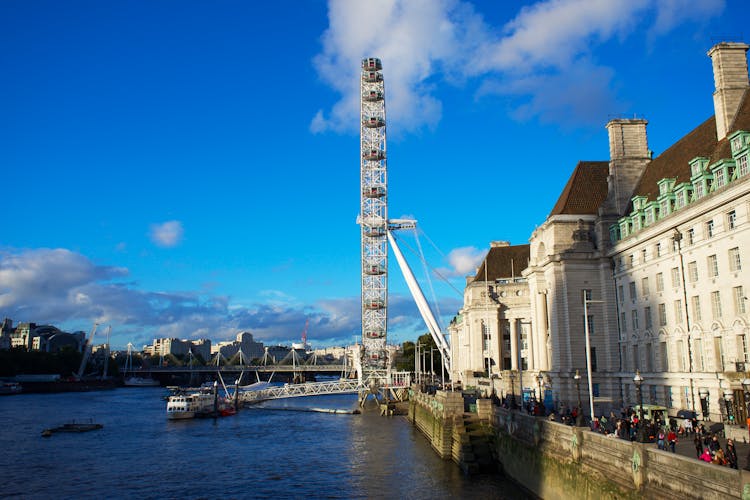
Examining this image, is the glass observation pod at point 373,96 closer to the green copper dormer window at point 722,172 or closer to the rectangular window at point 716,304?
the green copper dormer window at point 722,172

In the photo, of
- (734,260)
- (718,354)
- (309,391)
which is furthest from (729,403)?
(309,391)

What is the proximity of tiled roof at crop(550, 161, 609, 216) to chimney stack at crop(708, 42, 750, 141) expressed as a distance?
1292 centimetres

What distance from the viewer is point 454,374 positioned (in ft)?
316

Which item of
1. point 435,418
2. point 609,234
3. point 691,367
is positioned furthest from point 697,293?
point 435,418

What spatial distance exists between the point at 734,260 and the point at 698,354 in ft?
20.4

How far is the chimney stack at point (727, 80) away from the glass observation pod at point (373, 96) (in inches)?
2446

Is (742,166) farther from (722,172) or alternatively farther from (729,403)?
(729,403)

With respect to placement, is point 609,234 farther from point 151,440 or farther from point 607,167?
point 151,440

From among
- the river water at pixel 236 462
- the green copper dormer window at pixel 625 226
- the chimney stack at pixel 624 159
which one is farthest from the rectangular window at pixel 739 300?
the chimney stack at pixel 624 159

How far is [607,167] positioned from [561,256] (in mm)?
10803

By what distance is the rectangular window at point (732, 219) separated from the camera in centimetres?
3179

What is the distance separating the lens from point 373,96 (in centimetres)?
9850

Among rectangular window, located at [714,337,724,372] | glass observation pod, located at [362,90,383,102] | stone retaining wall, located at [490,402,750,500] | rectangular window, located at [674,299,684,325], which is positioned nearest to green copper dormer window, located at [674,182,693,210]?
rectangular window, located at [674,299,684,325]

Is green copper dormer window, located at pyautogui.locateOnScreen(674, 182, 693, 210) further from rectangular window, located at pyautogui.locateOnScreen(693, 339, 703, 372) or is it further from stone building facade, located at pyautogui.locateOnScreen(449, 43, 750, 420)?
rectangular window, located at pyautogui.locateOnScreen(693, 339, 703, 372)
